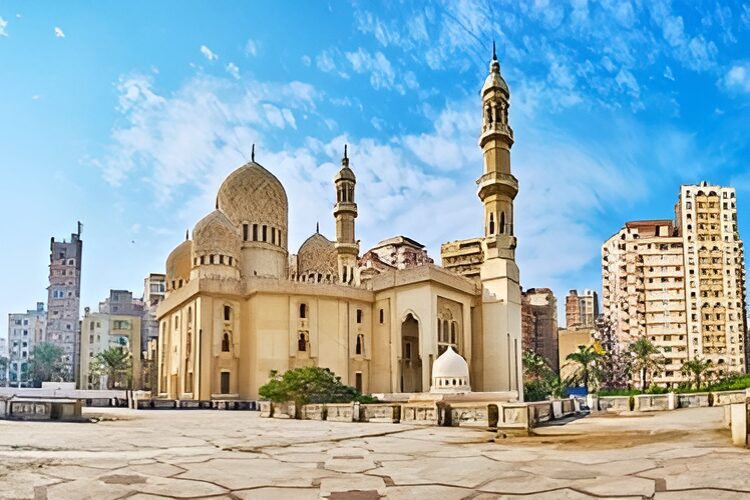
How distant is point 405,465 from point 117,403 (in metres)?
32.7

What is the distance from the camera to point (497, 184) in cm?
4688

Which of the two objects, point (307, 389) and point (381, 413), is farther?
point (307, 389)

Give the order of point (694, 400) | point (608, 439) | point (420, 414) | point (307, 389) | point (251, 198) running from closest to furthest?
point (608, 439) → point (420, 414) → point (694, 400) → point (307, 389) → point (251, 198)

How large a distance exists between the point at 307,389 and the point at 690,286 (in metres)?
61.2

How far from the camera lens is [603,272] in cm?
8900

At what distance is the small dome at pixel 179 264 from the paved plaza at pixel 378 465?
129 ft

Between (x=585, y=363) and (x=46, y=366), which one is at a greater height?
(x=585, y=363)

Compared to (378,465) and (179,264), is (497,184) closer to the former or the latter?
(179,264)

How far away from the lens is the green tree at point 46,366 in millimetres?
86500

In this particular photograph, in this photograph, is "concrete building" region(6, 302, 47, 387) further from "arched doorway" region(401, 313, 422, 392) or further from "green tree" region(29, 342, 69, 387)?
"arched doorway" region(401, 313, 422, 392)

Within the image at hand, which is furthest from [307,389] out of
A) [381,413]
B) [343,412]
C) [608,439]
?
[608,439]

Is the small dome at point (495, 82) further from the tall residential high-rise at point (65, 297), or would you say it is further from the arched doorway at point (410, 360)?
the tall residential high-rise at point (65, 297)

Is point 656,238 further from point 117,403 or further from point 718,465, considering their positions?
point 718,465

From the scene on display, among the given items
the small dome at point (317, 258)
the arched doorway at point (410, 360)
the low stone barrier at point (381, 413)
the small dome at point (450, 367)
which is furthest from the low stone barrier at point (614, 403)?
the small dome at point (317, 258)
